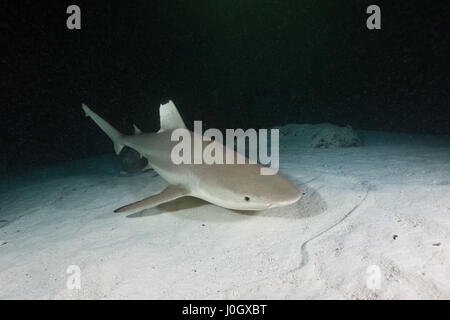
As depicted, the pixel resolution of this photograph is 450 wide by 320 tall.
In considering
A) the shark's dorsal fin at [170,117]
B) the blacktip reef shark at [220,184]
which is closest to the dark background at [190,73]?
the shark's dorsal fin at [170,117]

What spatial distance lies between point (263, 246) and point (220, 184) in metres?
0.82

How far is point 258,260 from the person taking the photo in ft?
7.47

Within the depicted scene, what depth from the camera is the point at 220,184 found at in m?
2.87

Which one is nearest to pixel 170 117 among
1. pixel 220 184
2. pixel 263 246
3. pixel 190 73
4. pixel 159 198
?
pixel 159 198

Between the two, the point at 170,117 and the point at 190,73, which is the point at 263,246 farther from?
the point at 190,73

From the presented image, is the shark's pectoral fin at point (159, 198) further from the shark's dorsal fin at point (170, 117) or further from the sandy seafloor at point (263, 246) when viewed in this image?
the shark's dorsal fin at point (170, 117)

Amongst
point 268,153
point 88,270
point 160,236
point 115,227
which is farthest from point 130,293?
point 268,153

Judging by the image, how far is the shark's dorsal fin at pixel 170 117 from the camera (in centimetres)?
430

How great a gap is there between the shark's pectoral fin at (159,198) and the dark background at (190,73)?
305 inches

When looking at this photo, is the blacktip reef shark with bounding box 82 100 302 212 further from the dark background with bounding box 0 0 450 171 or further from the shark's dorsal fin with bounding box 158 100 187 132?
the dark background with bounding box 0 0 450 171

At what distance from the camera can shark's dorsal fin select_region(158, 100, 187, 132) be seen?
4.30 metres

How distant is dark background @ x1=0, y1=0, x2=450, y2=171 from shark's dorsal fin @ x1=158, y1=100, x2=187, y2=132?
6.39 m

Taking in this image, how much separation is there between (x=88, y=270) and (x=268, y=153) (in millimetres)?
4954

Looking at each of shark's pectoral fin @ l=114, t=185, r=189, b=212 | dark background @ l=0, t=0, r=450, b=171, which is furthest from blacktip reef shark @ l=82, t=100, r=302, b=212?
dark background @ l=0, t=0, r=450, b=171
